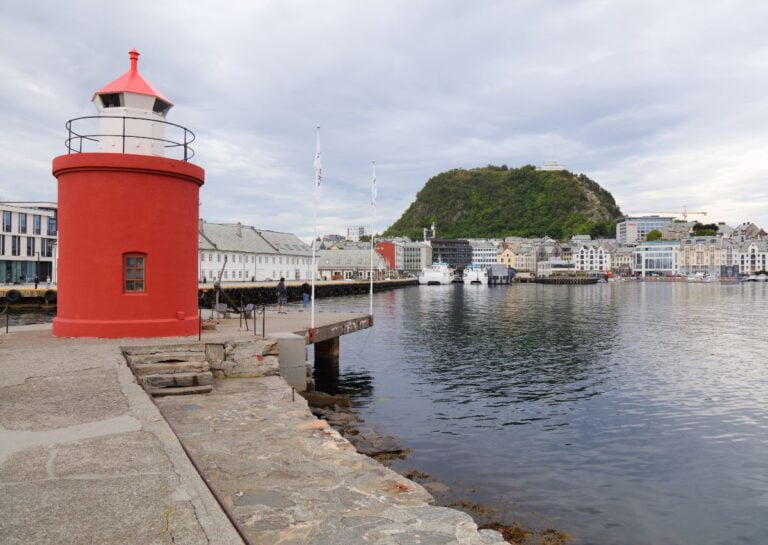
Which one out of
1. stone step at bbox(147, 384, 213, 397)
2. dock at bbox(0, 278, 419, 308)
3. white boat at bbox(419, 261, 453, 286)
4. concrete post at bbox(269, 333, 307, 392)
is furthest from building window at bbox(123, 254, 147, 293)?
white boat at bbox(419, 261, 453, 286)

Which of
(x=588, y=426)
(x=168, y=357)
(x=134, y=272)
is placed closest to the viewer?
(x=168, y=357)

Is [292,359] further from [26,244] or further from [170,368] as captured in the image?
[26,244]

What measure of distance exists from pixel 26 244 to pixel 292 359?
69.2 m

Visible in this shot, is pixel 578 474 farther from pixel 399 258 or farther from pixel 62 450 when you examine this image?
pixel 399 258

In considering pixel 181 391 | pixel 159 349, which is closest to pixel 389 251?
pixel 159 349

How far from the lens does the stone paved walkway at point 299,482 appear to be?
6734 millimetres

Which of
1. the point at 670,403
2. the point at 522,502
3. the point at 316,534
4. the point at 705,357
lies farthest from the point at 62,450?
the point at 705,357

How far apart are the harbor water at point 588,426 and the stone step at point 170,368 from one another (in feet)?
17.5

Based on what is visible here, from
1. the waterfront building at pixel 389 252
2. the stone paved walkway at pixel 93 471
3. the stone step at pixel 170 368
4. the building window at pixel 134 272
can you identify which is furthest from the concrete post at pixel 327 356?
the waterfront building at pixel 389 252

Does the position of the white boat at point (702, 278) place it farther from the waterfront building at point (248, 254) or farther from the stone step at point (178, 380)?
the stone step at point (178, 380)

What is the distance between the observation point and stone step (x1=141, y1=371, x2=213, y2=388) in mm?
12836

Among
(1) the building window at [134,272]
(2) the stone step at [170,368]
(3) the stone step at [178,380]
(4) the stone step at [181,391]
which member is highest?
(1) the building window at [134,272]

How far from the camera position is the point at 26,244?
71062 millimetres

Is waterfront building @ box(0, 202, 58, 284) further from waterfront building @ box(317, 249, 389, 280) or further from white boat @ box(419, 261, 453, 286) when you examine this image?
white boat @ box(419, 261, 453, 286)
